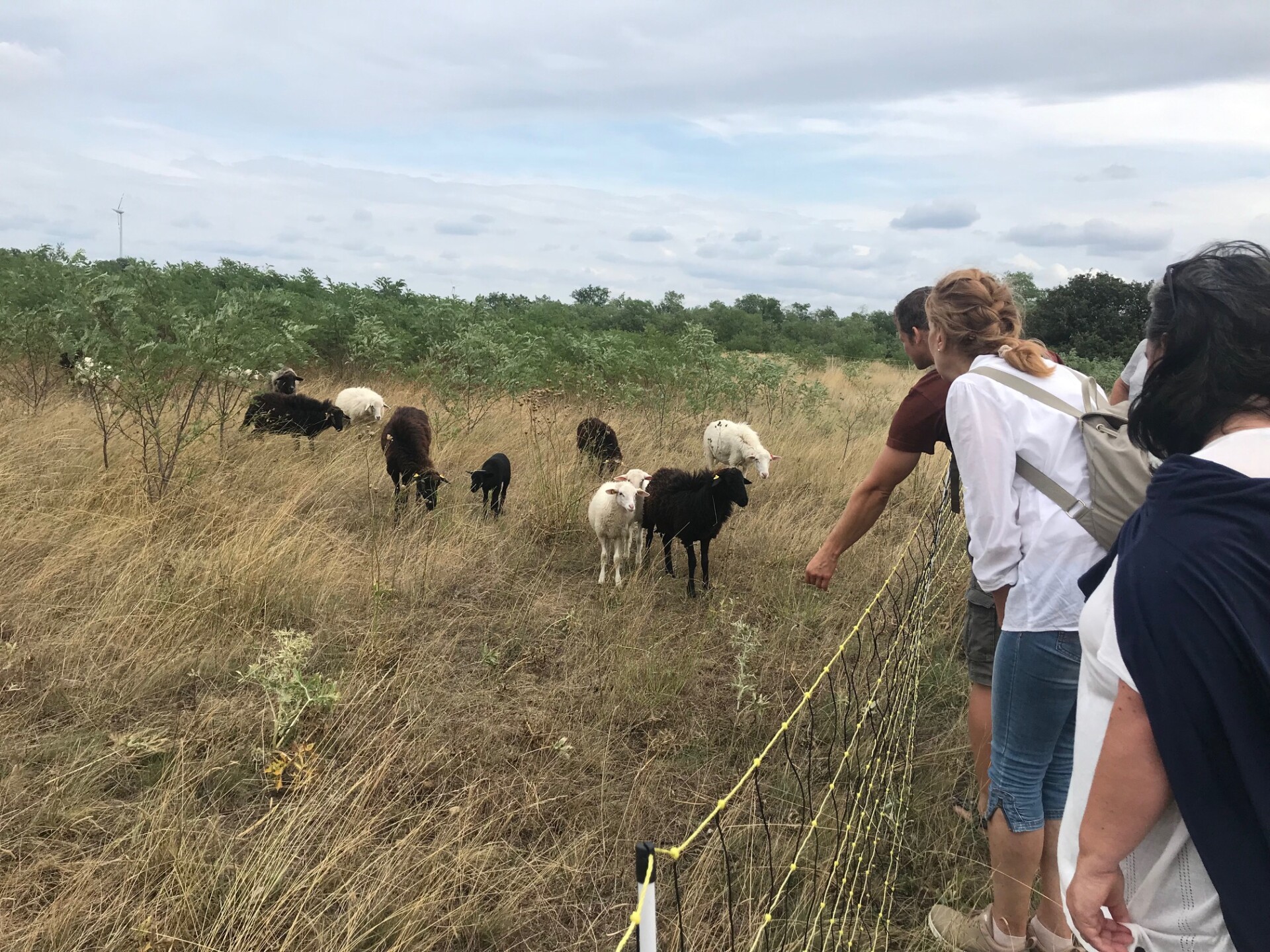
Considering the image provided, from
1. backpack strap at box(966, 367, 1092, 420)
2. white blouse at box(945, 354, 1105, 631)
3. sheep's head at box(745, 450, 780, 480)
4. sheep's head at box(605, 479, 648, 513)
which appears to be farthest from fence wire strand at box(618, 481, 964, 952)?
sheep's head at box(745, 450, 780, 480)

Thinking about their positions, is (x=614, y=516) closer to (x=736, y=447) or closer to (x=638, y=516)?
(x=638, y=516)

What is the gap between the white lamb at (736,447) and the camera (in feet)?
28.6

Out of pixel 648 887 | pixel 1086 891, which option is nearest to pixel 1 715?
pixel 648 887

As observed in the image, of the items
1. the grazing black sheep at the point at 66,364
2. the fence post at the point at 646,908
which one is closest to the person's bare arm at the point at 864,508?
the fence post at the point at 646,908

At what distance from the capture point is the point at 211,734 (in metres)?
3.51

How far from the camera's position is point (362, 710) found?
378cm

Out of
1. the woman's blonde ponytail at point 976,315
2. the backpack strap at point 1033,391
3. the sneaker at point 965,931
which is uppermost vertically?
the woman's blonde ponytail at point 976,315

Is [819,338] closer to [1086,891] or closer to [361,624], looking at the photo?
[361,624]

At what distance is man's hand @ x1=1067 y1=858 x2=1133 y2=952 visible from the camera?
1.36m

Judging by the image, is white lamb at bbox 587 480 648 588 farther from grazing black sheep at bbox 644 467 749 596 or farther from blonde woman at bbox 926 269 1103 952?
blonde woman at bbox 926 269 1103 952

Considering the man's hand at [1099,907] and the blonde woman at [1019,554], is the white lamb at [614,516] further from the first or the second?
the man's hand at [1099,907]

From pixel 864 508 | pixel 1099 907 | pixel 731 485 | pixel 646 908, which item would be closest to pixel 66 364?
pixel 731 485

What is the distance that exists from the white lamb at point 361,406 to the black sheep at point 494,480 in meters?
3.55

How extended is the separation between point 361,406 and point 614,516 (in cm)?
569
